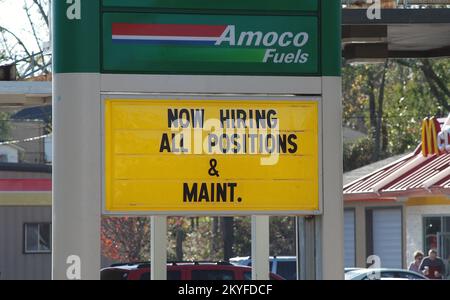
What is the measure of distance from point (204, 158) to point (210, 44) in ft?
2.56

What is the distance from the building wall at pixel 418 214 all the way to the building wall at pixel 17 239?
37.1 feet

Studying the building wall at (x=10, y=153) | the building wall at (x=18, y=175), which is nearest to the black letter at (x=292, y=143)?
the building wall at (x=18, y=175)

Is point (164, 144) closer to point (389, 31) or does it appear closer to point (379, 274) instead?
point (389, 31)

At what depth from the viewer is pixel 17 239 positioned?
34.1 m

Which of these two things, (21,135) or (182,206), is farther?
(21,135)

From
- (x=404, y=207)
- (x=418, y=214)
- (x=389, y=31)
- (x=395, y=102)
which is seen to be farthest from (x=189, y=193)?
(x=395, y=102)

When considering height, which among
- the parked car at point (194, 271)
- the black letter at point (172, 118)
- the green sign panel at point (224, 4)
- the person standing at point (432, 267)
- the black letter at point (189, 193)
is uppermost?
the green sign panel at point (224, 4)

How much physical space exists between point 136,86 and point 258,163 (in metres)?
1.00

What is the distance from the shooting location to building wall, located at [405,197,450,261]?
36.7m

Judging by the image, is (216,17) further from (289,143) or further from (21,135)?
(21,135)

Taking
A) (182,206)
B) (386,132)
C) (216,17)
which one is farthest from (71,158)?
(386,132)

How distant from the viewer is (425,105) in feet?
180

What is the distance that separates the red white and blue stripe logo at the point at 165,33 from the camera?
Answer: 26.9 ft

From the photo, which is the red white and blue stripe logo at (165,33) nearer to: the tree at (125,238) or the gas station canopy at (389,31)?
the gas station canopy at (389,31)
